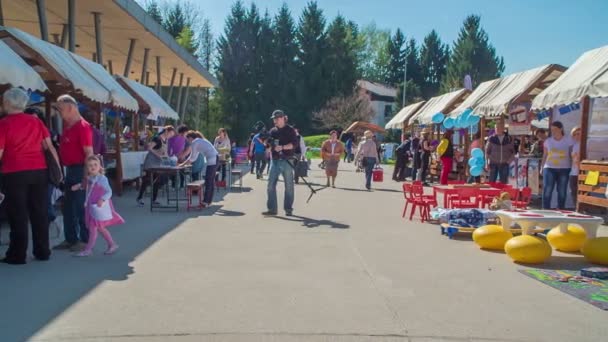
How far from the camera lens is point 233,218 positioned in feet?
37.0

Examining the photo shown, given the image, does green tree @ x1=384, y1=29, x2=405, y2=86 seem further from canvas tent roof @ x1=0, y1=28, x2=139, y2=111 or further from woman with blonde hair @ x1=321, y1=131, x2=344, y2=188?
canvas tent roof @ x1=0, y1=28, x2=139, y2=111

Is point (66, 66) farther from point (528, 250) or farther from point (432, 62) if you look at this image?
point (432, 62)

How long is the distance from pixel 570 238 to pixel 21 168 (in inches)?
274

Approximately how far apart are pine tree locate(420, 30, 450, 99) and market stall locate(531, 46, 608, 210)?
3166 inches

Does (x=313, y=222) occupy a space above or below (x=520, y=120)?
below

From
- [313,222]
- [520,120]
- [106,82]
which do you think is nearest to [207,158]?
[313,222]

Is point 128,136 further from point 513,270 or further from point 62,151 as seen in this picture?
point 513,270

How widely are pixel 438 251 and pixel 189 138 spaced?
857cm

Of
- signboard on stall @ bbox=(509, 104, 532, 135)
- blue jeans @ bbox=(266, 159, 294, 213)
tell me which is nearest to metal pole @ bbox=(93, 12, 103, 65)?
blue jeans @ bbox=(266, 159, 294, 213)

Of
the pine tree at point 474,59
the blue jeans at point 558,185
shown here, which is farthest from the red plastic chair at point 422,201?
Answer: the pine tree at point 474,59

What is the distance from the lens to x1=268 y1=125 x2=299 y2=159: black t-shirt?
11.8 meters

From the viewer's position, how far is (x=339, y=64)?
6712 centimetres

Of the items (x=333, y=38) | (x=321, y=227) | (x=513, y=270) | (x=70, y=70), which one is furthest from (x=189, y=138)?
(x=333, y=38)

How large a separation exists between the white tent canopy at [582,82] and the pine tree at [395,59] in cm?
8266
